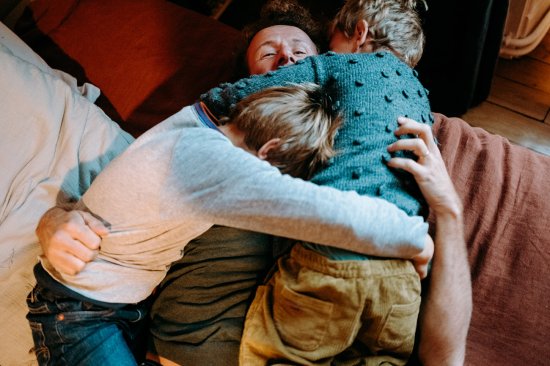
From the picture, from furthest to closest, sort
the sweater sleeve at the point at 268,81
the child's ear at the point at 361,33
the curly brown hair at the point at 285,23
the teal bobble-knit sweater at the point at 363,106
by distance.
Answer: the curly brown hair at the point at 285,23, the child's ear at the point at 361,33, the sweater sleeve at the point at 268,81, the teal bobble-knit sweater at the point at 363,106

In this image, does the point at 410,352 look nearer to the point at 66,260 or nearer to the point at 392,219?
the point at 392,219

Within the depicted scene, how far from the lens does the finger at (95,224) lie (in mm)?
898

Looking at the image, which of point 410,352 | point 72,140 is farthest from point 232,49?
point 410,352

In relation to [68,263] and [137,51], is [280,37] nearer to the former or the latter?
[137,51]

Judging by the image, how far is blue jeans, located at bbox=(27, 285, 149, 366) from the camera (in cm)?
95

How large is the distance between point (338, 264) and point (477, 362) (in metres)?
0.42

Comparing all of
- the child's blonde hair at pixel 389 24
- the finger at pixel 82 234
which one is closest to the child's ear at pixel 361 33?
the child's blonde hair at pixel 389 24

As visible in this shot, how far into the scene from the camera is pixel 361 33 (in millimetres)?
1234

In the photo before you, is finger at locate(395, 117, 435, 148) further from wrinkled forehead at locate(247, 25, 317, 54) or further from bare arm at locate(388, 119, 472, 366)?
wrinkled forehead at locate(247, 25, 317, 54)

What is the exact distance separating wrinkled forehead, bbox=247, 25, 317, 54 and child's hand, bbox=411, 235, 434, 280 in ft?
2.28

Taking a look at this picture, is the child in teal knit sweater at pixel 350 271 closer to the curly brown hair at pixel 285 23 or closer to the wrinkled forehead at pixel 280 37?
the wrinkled forehead at pixel 280 37

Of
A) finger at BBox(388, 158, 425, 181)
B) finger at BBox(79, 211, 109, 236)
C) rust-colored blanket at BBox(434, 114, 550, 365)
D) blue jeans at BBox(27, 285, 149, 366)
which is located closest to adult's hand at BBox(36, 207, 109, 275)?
finger at BBox(79, 211, 109, 236)

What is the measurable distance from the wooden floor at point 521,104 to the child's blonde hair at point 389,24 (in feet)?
2.48

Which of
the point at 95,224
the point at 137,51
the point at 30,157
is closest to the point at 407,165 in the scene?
the point at 95,224
